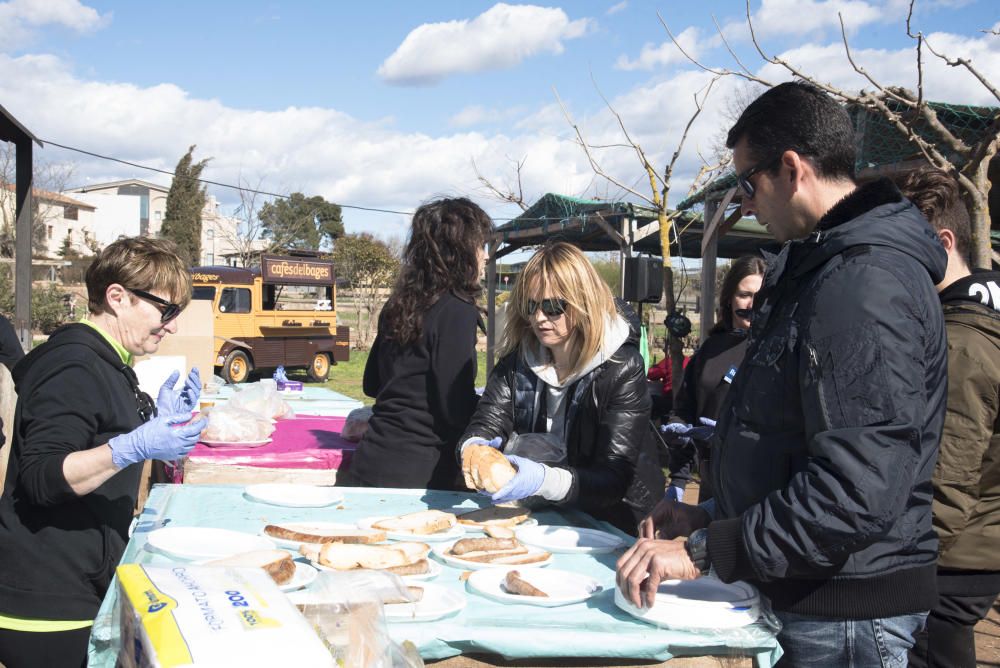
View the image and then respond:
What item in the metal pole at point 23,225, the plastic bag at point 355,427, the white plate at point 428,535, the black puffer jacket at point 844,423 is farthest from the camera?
the metal pole at point 23,225

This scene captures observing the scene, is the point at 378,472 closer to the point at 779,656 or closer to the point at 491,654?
the point at 491,654

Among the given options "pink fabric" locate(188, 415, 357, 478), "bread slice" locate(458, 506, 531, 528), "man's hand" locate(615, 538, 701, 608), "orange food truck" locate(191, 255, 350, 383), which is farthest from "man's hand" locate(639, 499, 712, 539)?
"orange food truck" locate(191, 255, 350, 383)

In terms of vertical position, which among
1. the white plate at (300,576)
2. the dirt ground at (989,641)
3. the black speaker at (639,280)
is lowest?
the dirt ground at (989,641)

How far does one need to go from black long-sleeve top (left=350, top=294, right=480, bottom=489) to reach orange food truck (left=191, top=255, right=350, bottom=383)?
12433 mm

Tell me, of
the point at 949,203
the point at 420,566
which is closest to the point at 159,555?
the point at 420,566

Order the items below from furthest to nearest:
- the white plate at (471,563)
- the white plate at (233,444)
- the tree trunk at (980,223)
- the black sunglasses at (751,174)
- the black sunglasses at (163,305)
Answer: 1. the white plate at (233,444)
2. the tree trunk at (980,223)
3. the black sunglasses at (163,305)
4. the white plate at (471,563)
5. the black sunglasses at (751,174)

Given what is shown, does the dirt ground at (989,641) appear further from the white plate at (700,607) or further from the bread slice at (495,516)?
the white plate at (700,607)

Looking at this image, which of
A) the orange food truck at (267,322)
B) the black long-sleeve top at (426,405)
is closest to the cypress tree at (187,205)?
the orange food truck at (267,322)

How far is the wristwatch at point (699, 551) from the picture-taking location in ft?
4.92

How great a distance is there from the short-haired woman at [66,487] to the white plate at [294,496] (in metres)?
0.39

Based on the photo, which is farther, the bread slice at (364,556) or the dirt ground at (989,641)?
the dirt ground at (989,641)

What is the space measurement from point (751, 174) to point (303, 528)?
1.35 metres

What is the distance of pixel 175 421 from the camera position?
2047 mm

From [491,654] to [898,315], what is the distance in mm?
913
